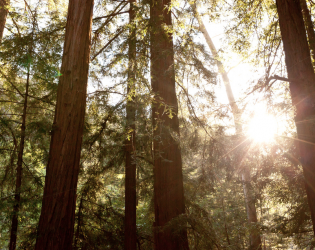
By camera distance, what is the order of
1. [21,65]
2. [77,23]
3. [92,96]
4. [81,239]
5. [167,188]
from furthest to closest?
[81,239]
[92,96]
[21,65]
[167,188]
[77,23]

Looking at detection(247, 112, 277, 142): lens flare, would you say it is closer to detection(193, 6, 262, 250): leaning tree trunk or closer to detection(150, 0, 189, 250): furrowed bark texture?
detection(193, 6, 262, 250): leaning tree trunk

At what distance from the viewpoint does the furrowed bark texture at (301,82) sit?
406cm

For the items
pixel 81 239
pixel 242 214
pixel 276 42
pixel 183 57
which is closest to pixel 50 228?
pixel 81 239

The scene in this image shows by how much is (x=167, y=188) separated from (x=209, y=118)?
195 cm

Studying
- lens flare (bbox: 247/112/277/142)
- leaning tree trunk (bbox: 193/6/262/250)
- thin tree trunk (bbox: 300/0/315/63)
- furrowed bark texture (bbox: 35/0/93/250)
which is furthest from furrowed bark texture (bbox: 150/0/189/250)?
thin tree trunk (bbox: 300/0/315/63)

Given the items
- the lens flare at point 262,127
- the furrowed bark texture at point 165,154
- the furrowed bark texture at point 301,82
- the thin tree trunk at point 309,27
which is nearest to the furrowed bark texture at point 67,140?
the furrowed bark texture at point 165,154

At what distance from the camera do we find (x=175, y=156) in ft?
16.6

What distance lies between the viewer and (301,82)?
4.23m

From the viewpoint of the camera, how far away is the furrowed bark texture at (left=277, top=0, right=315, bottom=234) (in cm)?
406

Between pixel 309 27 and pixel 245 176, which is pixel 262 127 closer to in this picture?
pixel 309 27

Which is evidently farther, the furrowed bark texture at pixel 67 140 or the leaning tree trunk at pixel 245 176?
the leaning tree trunk at pixel 245 176

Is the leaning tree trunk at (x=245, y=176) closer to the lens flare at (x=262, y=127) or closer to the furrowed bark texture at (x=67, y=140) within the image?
the lens flare at (x=262, y=127)

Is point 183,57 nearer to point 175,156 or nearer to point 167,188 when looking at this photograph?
point 175,156

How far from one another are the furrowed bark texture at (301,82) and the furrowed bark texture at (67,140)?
361cm
